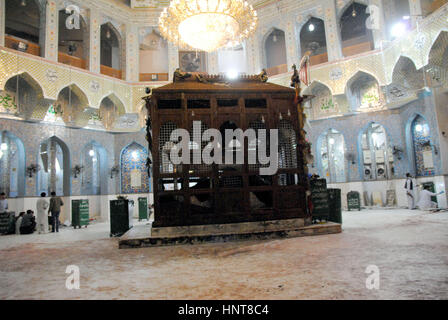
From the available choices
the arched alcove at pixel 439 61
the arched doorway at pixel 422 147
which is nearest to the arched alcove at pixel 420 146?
the arched doorway at pixel 422 147

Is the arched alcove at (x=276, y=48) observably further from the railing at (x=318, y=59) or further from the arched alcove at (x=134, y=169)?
the arched alcove at (x=134, y=169)

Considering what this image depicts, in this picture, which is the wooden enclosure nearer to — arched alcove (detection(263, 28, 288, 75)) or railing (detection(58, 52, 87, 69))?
railing (detection(58, 52, 87, 69))

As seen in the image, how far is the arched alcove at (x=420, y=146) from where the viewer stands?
1379 centimetres

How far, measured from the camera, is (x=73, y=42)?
59.7ft

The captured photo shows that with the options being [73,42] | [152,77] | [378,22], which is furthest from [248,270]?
[73,42]

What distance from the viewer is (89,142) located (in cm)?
1647

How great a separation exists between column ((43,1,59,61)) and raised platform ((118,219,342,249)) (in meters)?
11.0

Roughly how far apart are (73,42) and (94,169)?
7190mm

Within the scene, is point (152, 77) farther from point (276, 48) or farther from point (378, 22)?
point (378, 22)

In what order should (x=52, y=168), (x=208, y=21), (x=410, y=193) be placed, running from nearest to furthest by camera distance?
1. (x=208, y=21)
2. (x=410, y=193)
3. (x=52, y=168)

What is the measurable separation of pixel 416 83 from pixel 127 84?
13.5 metres

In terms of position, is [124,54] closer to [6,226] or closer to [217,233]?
[6,226]

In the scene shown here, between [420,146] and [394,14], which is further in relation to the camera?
[394,14]

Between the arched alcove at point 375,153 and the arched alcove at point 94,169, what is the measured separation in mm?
13173
